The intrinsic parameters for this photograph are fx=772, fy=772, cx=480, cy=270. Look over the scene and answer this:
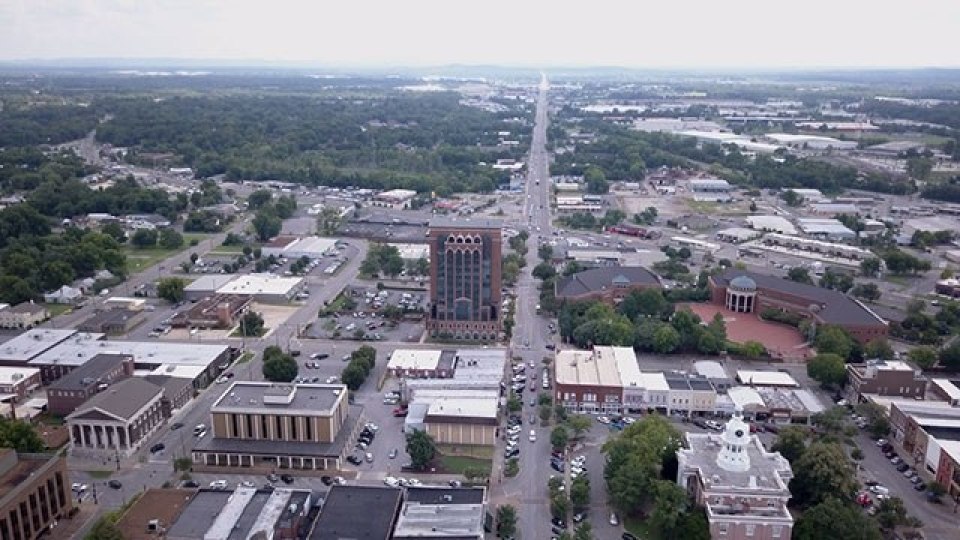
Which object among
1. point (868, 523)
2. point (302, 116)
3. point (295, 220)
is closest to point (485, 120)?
point (302, 116)

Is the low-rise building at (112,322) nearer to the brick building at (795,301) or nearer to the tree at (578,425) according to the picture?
the tree at (578,425)

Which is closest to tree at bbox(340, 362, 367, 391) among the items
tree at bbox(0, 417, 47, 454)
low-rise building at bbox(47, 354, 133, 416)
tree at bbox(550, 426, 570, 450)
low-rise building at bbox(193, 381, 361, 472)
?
low-rise building at bbox(193, 381, 361, 472)

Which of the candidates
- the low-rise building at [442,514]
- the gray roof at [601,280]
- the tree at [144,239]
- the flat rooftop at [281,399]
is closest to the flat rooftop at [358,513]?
the low-rise building at [442,514]

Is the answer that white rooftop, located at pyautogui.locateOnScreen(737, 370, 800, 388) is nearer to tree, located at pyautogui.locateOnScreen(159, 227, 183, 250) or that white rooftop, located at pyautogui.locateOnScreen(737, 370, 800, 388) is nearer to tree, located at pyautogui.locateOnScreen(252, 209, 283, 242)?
tree, located at pyautogui.locateOnScreen(252, 209, 283, 242)

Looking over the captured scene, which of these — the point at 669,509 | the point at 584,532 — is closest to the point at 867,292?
the point at 669,509

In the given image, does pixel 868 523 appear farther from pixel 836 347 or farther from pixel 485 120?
pixel 485 120

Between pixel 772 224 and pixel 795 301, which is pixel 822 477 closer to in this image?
pixel 795 301
